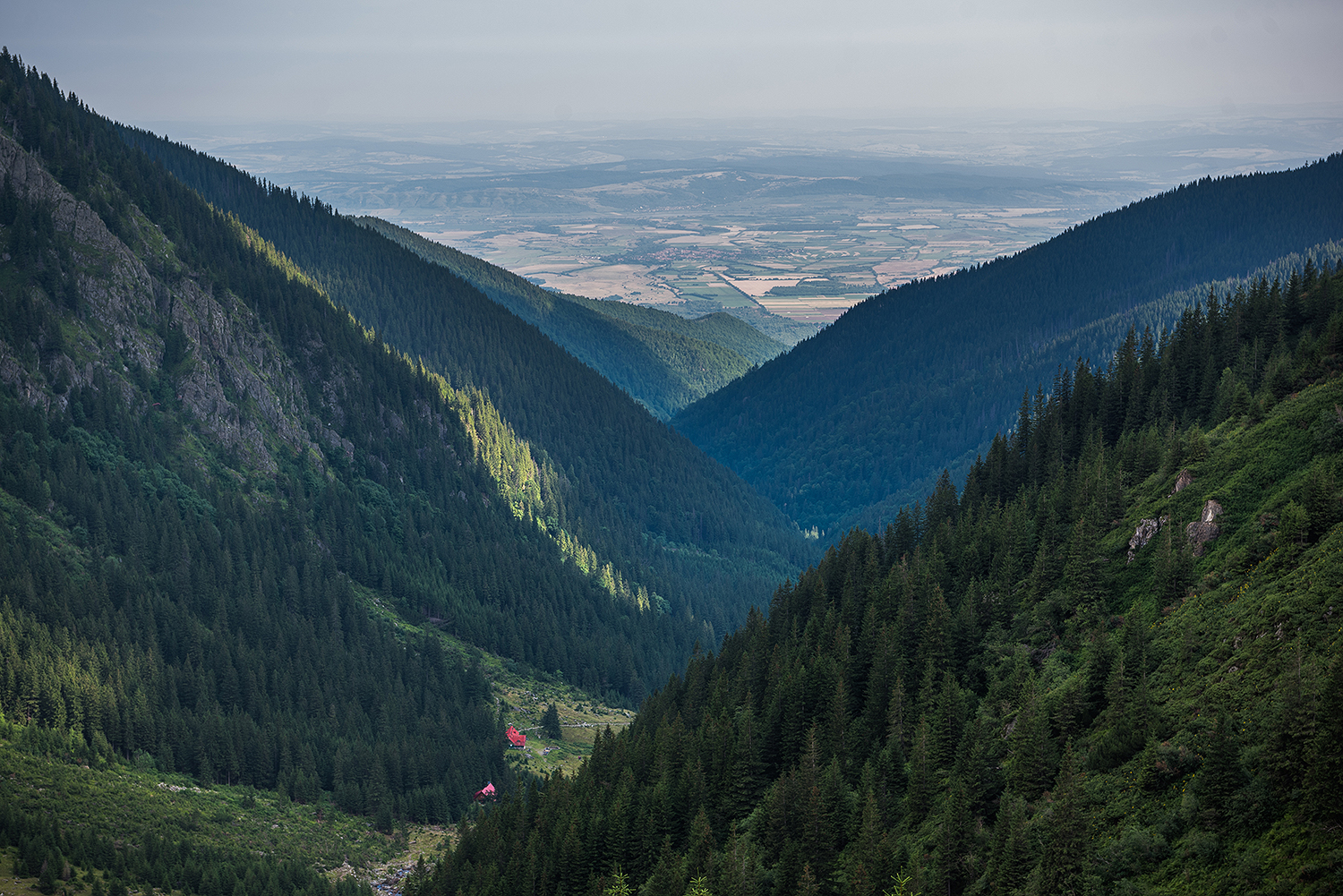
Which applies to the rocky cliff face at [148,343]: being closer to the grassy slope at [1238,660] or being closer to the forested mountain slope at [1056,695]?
the forested mountain slope at [1056,695]

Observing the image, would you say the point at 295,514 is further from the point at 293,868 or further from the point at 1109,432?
the point at 1109,432

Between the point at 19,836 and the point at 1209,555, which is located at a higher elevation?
the point at 1209,555

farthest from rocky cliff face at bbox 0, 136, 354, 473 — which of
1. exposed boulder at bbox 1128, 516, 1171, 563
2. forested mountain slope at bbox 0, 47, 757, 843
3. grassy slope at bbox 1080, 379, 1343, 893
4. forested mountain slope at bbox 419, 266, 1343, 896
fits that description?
grassy slope at bbox 1080, 379, 1343, 893

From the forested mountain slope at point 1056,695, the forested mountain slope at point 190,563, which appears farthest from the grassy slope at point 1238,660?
the forested mountain slope at point 190,563

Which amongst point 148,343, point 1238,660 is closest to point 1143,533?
point 1238,660

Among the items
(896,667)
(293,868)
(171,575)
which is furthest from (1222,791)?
(171,575)

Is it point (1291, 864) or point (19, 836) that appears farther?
point (19, 836)

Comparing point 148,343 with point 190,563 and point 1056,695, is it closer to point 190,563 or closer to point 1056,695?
point 190,563
